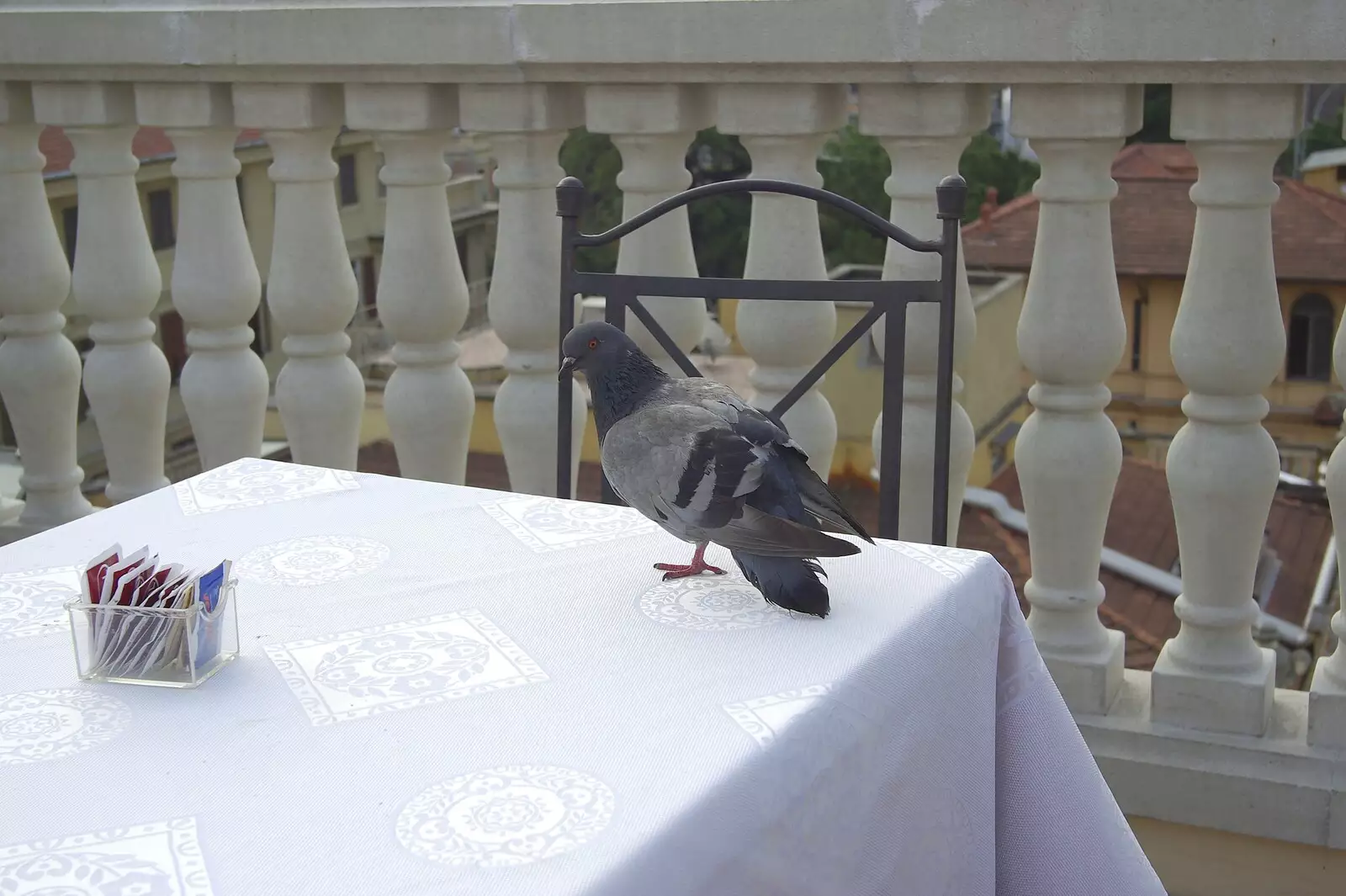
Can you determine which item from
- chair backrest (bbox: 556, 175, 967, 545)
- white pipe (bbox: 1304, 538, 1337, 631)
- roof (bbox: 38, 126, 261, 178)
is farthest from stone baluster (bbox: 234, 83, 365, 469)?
white pipe (bbox: 1304, 538, 1337, 631)

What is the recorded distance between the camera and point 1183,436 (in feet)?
7.92

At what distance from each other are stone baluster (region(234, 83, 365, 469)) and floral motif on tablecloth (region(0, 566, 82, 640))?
122 cm

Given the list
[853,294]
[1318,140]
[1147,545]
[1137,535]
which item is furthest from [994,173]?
[853,294]

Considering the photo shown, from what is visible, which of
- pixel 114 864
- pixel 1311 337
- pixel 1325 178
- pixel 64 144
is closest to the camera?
pixel 114 864

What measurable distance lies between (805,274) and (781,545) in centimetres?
113

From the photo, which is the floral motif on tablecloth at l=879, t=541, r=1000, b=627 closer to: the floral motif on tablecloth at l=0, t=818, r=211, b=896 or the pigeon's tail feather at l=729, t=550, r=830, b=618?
the pigeon's tail feather at l=729, t=550, r=830, b=618

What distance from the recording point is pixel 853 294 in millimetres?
2072

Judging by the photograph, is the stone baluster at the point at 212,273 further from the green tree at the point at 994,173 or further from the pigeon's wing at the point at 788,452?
the green tree at the point at 994,173

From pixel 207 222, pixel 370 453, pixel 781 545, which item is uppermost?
pixel 207 222

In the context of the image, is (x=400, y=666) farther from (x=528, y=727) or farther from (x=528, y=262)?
(x=528, y=262)

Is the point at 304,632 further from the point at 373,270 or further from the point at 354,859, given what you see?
the point at 373,270

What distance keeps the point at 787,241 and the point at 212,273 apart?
1.08 m

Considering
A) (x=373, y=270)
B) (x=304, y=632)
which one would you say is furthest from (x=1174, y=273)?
(x=304, y=632)

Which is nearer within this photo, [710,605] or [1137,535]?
[710,605]
